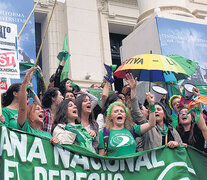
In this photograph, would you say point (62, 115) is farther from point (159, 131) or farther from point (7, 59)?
point (159, 131)

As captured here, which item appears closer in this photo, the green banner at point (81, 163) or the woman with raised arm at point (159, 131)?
the green banner at point (81, 163)

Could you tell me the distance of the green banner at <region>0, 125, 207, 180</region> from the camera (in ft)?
15.3

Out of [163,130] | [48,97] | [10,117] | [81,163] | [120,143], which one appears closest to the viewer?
[81,163]

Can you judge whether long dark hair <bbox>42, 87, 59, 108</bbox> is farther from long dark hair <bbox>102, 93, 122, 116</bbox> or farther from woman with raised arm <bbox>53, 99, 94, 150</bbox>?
woman with raised arm <bbox>53, 99, 94, 150</bbox>

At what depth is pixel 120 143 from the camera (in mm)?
5676

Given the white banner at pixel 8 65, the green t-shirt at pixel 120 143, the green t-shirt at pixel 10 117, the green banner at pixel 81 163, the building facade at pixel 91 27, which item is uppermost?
the building facade at pixel 91 27

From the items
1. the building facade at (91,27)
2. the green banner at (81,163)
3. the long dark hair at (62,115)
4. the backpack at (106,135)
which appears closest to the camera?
the green banner at (81,163)

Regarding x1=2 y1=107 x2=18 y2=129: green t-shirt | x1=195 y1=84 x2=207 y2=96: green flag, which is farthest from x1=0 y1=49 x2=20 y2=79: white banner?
x1=195 y1=84 x2=207 y2=96: green flag

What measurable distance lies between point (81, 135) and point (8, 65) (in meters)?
1.46

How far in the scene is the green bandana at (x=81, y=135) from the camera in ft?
18.2

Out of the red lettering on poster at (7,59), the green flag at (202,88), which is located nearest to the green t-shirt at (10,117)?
the red lettering on poster at (7,59)

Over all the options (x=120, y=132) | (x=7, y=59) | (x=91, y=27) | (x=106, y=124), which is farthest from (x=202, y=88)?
(x=91, y=27)

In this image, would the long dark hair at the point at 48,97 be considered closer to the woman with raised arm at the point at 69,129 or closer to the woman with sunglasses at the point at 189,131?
the woman with raised arm at the point at 69,129

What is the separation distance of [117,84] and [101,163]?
1124cm
